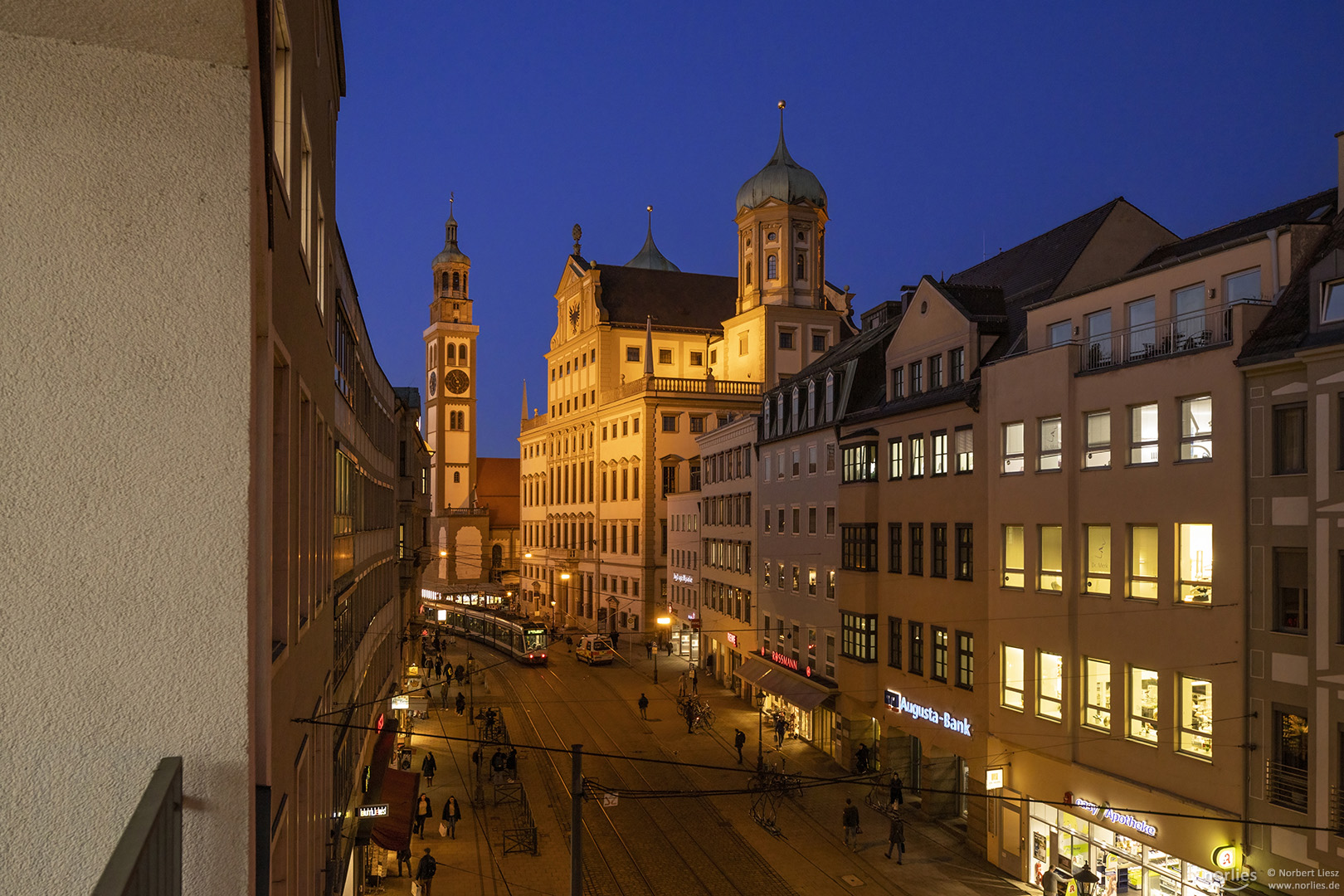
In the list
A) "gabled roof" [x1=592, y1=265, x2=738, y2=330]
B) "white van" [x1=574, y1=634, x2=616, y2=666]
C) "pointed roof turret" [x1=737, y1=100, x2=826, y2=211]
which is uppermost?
"pointed roof turret" [x1=737, y1=100, x2=826, y2=211]

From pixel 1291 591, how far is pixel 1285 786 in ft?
11.9

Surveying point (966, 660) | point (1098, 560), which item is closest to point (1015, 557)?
point (1098, 560)

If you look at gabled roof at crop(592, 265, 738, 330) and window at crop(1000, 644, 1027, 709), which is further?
gabled roof at crop(592, 265, 738, 330)

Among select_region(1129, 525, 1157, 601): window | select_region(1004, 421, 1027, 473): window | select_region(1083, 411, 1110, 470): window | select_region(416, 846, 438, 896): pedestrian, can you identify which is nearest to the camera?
select_region(1129, 525, 1157, 601): window

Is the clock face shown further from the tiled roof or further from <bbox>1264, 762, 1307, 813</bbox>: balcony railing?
<bbox>1264, 762, 1307, 813</bbox>: balcony railing

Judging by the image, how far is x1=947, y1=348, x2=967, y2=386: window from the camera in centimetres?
3334

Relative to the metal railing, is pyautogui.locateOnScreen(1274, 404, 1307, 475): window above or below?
above

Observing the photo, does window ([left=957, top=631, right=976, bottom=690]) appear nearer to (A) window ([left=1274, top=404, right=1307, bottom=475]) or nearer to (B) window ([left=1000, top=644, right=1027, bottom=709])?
(B) window ([left=1000, top=644, right=1027, bottom=709])

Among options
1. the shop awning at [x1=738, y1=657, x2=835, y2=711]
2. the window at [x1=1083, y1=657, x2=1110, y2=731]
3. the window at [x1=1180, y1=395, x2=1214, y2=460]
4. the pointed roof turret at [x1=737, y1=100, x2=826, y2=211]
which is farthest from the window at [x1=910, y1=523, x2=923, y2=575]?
the pointed roof turret at [x1=737, y1=100, x2=826, y2=211]

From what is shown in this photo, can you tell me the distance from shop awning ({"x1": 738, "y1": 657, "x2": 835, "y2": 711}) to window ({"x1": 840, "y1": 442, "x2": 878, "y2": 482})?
775 centimetres

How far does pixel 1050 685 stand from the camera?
1097 inches

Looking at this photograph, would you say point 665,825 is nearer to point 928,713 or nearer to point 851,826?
point 851,826

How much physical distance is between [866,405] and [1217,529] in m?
18.7

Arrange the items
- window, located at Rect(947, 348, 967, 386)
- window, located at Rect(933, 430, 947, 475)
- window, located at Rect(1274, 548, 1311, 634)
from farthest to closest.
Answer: window, located at Rect(933, 430, 947, 475) → window, located at Rect(947, 348, 967, 386) → window, located at Rect(1274, 548, 1311, 634)
